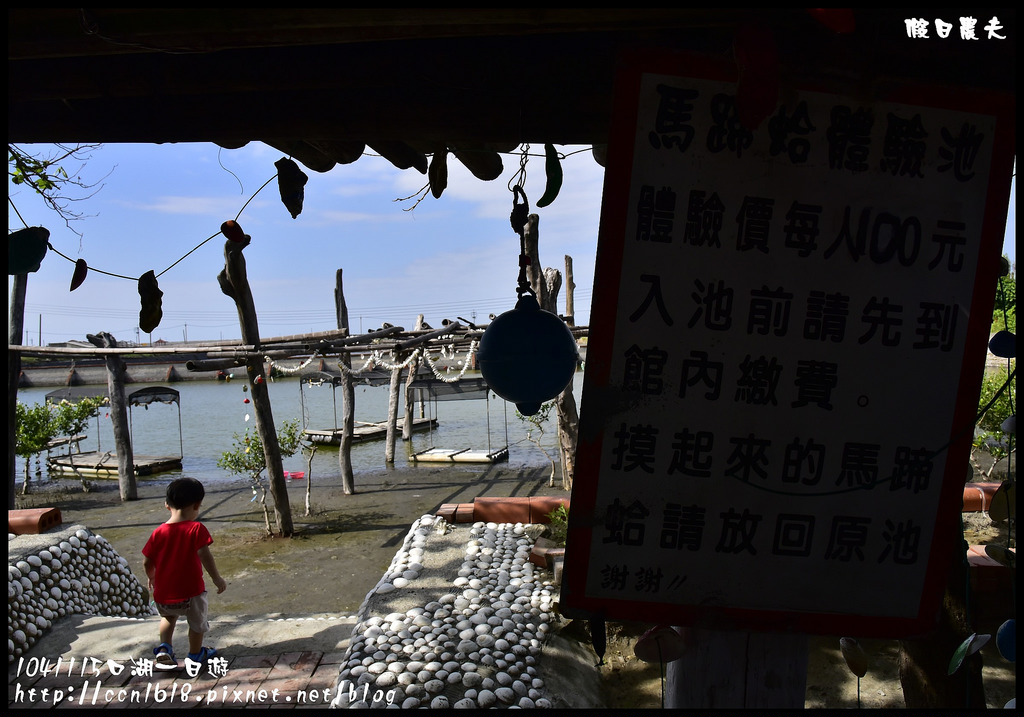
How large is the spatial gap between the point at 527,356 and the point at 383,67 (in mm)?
909

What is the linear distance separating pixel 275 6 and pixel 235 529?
1061cm

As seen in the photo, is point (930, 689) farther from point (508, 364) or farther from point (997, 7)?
point (997, 7)

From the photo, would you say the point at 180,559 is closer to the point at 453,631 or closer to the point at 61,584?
the point at 453,631

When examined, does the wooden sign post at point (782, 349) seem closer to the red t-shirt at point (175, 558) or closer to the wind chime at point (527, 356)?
the wind chime at point (527, 356)

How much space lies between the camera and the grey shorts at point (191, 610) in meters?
4.34

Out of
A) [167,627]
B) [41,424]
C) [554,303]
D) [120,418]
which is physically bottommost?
[41,424]

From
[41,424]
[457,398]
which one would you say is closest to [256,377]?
[41,424]

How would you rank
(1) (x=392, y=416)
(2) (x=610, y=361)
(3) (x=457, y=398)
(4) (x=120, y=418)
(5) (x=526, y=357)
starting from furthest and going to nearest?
(3) (x=457, y=398) < (1) (x=392, y=416) < (4) (x=120, y=418) < (5) (x=526, y=357) < (2) (x=610, y=361)

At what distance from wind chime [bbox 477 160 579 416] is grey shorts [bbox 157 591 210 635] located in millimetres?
3679

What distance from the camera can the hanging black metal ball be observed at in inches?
73.4

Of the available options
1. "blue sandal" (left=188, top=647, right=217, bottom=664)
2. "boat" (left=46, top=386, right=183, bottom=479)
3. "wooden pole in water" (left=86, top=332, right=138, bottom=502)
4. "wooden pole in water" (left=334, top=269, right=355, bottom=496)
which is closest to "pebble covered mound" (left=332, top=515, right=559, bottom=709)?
"blue sandal" (left=188, top=647, right=217, bottom=664)

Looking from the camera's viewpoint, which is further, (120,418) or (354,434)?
(354,434)

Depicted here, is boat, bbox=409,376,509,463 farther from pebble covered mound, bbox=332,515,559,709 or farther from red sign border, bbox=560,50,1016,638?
red sign border, bbox=560,50,1016,638

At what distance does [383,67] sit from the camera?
1690 millimetres
